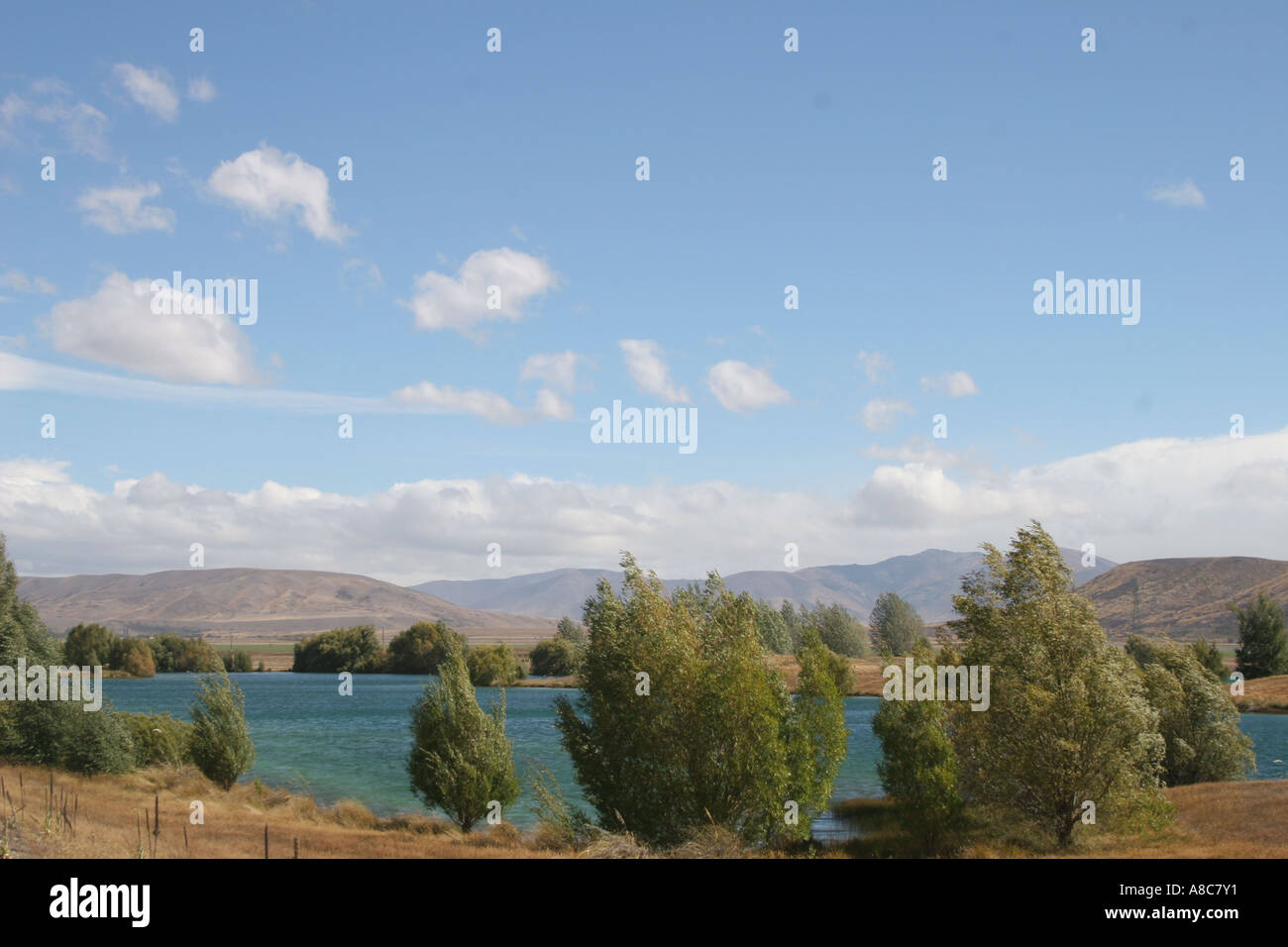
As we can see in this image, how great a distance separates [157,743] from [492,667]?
340 feet

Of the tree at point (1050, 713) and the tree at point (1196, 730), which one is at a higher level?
the tree at point (1050, 713)

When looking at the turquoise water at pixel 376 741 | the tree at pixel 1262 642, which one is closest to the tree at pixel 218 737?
the turquoise water at pixel 376 741

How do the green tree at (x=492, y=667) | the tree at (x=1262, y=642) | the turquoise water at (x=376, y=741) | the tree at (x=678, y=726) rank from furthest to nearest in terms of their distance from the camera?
the green tree at (x=492, y=667), the tree at (x=1262, y=642), the turquoise water at (x=376, y=741), the tree at (x=678, y=726)

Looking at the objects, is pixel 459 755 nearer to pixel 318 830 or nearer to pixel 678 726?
pixel 318 830

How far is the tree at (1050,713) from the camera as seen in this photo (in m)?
41.2

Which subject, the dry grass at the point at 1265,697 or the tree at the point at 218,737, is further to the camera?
the dry grass at the point at 1265,697

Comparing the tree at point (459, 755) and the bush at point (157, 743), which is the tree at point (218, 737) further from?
the tree at point (459, 755)

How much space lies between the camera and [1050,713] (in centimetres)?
4144

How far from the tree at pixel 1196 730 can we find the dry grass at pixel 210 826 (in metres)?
47.3

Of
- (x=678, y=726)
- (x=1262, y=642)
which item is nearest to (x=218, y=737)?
(x=678, y=726)

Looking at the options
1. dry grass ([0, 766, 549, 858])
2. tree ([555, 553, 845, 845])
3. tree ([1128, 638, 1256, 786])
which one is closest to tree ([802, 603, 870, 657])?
tree ([1128, 638, 1256, 786])

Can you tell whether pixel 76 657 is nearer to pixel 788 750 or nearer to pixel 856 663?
pixel 856 663

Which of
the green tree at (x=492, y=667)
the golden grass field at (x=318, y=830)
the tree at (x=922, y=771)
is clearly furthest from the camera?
the green tree at (x=492, y=667)

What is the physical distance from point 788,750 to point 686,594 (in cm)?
956
